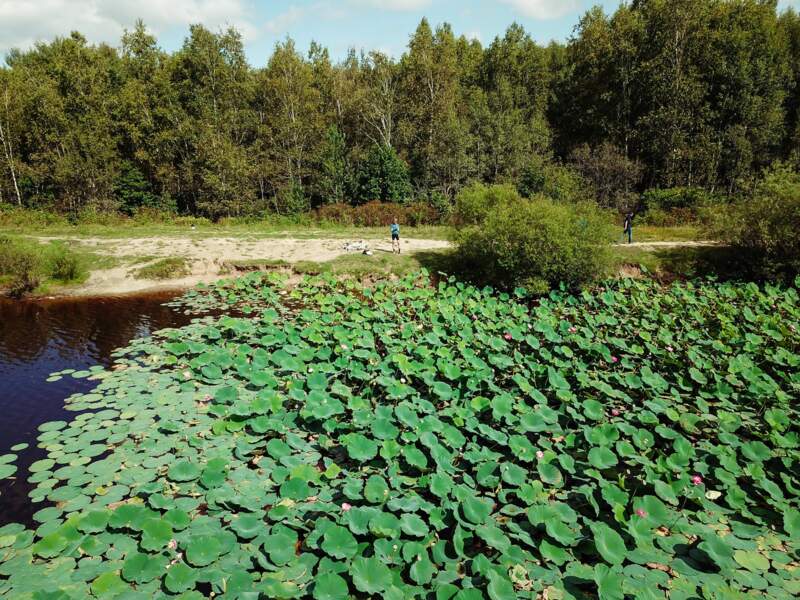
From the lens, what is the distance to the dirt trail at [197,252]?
46.4 feet

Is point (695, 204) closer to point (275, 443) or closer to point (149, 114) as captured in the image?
point (275, 443)

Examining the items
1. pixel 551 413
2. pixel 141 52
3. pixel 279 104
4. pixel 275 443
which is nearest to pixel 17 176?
pixel 141 52

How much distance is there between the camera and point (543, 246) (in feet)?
41.0

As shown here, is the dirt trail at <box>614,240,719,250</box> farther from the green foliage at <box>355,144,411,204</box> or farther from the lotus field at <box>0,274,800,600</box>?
the green foliage at <box>355,144,411,204</box>

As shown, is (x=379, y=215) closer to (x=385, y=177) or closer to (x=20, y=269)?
(x=385, y=177)

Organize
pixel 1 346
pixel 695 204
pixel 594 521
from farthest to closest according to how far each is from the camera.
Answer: pixel 695 204
pixel 1 346
pixel 594 521

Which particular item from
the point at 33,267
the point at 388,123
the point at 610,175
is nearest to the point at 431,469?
the point at 33,267

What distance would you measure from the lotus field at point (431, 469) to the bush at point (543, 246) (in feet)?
13.7

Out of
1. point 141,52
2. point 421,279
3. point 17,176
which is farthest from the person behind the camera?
point 141,52

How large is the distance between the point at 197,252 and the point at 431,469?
14304 mm

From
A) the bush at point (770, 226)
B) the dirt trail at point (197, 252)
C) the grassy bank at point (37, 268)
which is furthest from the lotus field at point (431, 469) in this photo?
the grassy bank at point (37, 268)

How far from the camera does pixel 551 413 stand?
5.70m

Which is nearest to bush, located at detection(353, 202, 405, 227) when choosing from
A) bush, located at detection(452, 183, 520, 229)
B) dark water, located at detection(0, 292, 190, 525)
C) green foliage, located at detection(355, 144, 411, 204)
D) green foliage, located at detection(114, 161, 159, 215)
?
green foliage, located at detection(355, 144, 411, 204)

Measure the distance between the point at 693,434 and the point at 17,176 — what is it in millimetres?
34489
